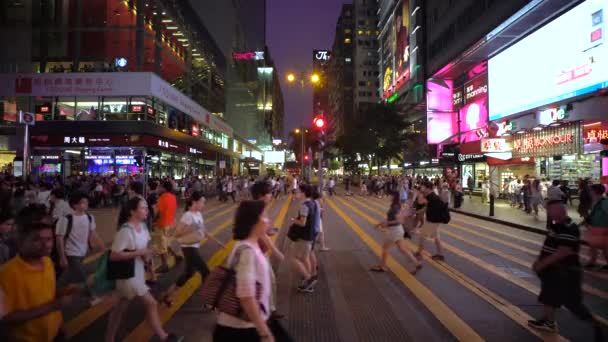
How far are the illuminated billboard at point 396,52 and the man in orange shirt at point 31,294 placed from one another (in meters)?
58.9

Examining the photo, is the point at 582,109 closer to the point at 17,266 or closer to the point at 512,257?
the point at 512,257

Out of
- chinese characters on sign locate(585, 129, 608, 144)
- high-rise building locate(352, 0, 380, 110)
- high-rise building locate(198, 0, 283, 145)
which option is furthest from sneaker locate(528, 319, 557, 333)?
high-rise building locate(352, 0, 380, 110)

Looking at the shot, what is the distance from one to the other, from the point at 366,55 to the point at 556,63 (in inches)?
3925

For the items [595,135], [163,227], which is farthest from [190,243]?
[595,135]

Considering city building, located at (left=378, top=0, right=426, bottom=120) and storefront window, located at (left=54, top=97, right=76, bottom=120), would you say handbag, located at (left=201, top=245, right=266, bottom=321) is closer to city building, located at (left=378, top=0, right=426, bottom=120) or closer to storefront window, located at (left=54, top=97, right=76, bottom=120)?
storefront window, located at (left=54, top=97, right=76, bottom=120)

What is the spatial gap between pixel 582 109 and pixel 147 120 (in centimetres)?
2858

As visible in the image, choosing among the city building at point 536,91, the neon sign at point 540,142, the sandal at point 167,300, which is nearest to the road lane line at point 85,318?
the sandal at point 167,300

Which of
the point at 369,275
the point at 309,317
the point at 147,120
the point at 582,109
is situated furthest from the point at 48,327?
the point at 147,120

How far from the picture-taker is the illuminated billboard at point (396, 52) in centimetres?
5994

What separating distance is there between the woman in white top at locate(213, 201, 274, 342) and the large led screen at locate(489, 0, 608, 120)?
23.6 m

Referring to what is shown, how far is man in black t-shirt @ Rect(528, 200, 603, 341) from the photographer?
4320 mm

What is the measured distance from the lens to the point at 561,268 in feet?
14.4

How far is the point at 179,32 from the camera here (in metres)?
39.7

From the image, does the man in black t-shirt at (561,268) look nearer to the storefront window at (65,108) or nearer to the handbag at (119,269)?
the handbag at (119,269)
